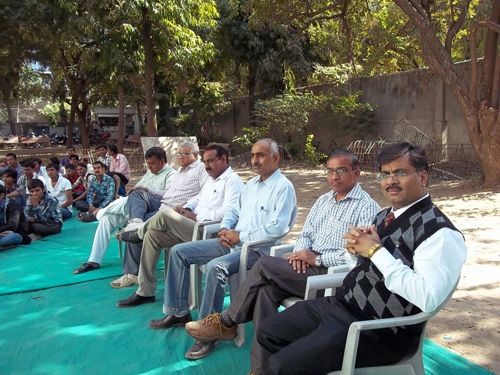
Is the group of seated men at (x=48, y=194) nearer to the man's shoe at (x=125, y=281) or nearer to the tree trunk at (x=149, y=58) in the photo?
the man's shoe at (x=125, y=281)

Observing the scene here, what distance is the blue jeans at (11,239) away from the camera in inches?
221

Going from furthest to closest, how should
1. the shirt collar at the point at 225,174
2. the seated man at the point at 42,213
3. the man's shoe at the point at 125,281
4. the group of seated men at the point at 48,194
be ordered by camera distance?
1. the seated man at the point at 42,213
2. the group of seated men at the point at 48,194
3. the man's shoe at the point at 125,281
4. the shirt collar at the point at 225,174

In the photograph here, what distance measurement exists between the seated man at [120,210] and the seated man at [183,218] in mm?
810

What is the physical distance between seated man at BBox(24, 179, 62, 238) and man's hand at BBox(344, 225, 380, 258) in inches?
198

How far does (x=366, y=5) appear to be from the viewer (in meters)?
11.6

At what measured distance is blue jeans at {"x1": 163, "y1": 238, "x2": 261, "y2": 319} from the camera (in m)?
3.04

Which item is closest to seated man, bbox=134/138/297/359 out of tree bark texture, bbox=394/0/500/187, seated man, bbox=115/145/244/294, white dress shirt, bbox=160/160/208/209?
seated man, bbox=115/145/244/294

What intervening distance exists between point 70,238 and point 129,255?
232 centimetres

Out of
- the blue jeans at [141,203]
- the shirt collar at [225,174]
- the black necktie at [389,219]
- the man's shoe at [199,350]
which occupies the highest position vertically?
the shirt collar at [225,174]

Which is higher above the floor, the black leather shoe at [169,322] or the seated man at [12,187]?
the seated man at [12,187]

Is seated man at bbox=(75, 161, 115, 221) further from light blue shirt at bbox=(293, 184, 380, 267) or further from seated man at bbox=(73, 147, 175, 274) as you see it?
light blue shirt at bbox=(293, 184, 380, 267)

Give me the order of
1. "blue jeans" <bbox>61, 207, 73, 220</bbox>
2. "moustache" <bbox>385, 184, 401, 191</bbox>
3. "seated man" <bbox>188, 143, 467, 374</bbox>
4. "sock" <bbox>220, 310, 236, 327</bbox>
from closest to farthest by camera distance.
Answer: "seated man" <bbox>188, 143, 467, 374</bbox>
"moustache" <bbox>385, 184, 401, 191</bbox>
"sock" <bbox>220, 310, 236, 327</bbox>
"blue jeans" <bbox>61, 207, 73, 220</bbox>

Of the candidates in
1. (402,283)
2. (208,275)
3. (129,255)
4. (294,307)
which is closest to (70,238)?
(129,255)

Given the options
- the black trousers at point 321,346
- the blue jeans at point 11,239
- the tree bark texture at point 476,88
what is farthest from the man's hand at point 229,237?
the tree bark texture at point 476,88
